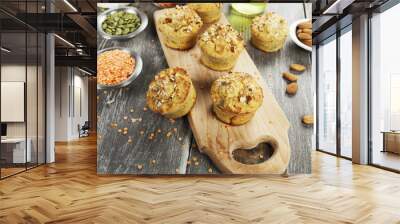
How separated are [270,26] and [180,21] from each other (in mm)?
1368

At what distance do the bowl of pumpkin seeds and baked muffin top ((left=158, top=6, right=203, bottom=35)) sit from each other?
1.06ft

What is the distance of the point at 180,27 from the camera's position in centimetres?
556

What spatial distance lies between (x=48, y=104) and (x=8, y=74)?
1.80 m

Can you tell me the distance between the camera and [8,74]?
5641 mm

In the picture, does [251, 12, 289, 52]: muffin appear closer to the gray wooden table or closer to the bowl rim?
the gray wooden table

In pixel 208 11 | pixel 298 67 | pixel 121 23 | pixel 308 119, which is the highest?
pixel 208 11

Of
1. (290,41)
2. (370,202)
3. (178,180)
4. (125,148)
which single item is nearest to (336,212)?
(370,202)

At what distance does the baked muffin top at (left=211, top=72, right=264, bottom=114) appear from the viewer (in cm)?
528

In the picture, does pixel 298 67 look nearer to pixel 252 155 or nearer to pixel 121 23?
pixel 252 155

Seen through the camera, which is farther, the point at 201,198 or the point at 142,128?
the point at 142,128

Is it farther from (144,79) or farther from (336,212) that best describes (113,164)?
(336,212)

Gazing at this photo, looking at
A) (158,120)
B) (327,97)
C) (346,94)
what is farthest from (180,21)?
(327,97)

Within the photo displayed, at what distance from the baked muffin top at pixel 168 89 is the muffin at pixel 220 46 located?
0.44 m

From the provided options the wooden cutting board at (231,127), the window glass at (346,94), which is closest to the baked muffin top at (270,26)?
the wooden cutting board at (231,127)
